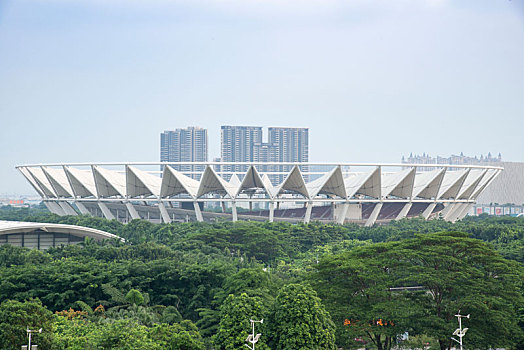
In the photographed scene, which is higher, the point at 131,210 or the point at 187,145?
the point at 187,145

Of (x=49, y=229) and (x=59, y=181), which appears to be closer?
(x=49, y=229)

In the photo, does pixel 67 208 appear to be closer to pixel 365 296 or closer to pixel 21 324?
pixel 365 296

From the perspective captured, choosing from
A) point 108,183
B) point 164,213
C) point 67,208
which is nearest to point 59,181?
point 67,208

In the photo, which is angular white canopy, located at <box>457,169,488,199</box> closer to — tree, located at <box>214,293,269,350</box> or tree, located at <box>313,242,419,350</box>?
tree, located at <box>313,242,419,350</box>

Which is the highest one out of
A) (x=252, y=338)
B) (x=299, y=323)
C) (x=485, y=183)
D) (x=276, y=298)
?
(x=485, y=183)

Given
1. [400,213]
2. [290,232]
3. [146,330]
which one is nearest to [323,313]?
[146,330]

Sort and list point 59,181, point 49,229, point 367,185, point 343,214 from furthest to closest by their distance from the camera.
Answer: point 59,181
point 343,214
point 367,185
point 49,229

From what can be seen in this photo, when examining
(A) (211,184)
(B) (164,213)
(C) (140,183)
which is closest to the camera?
(A) (211,184)
